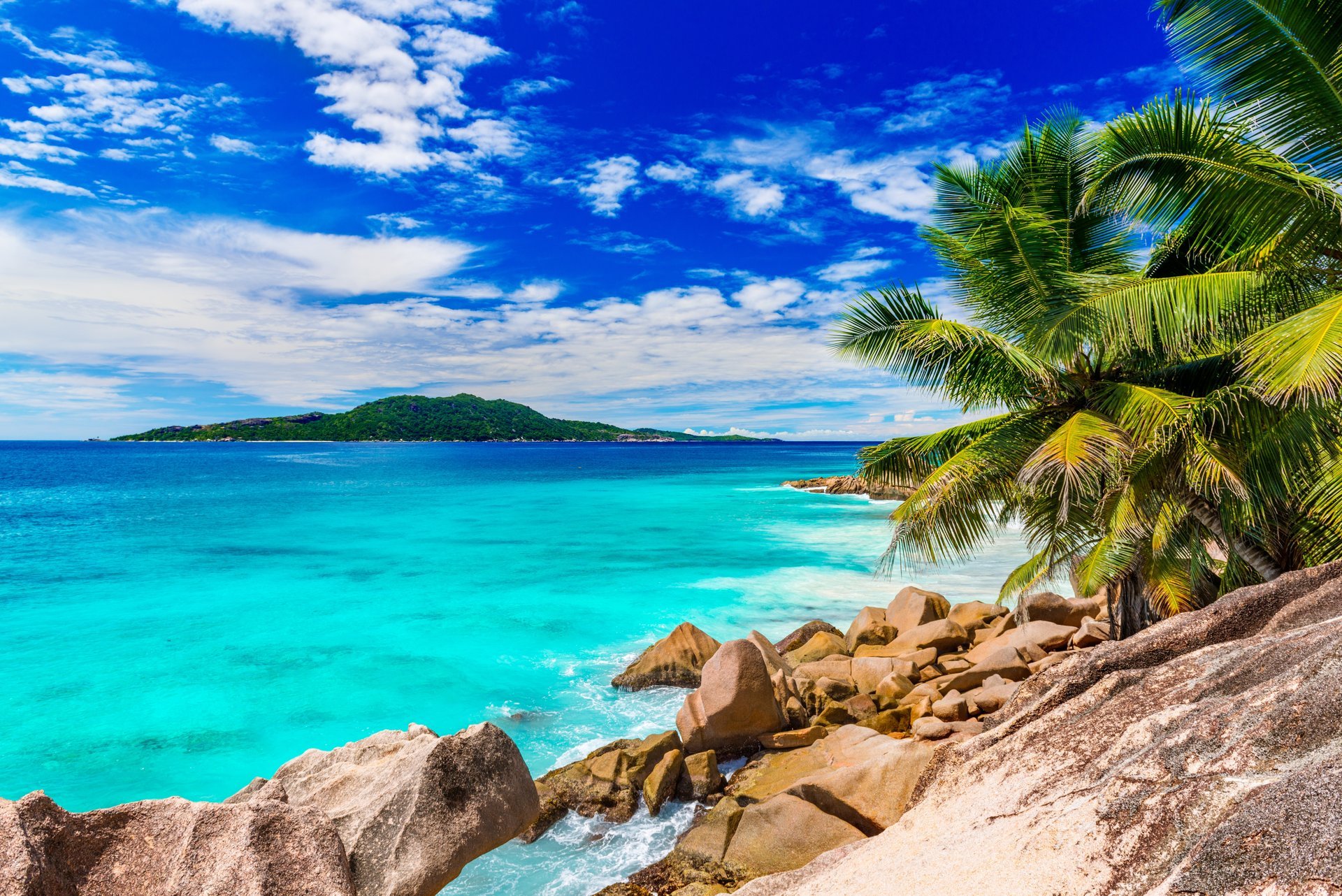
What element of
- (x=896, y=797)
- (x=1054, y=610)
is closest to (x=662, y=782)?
(x=896, y=797)

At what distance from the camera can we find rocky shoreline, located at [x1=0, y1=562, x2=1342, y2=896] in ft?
9.22

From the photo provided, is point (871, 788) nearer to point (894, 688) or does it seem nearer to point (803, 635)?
point (894, 688)

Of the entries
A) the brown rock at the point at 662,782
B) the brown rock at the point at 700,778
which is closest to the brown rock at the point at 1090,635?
the brown rock at the point at 700,778

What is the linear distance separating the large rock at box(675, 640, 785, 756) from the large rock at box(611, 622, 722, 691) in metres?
3.51

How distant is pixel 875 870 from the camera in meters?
3.84

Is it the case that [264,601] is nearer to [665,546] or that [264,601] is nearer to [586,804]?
[665,546]

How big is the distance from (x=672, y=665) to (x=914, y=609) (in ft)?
20.6

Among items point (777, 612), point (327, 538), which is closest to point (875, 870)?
point (777, 612)

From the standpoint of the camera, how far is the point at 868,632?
15.9 m

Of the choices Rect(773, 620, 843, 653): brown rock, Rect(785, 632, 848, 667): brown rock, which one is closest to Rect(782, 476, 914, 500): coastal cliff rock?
Rect(773, 620, 843, 653): brown rock

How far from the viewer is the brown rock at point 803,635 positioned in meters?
16.5

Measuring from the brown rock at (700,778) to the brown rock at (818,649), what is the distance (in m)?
5.42

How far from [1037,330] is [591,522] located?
1450 inches

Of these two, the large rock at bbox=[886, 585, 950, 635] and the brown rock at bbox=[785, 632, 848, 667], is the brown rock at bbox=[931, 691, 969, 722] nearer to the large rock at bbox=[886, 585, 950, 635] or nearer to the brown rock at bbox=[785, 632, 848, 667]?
the brown rock at bbox=[785, 632, 848, 667]
